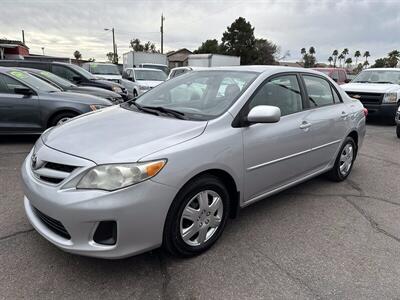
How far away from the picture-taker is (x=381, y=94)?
Result: 1030cm

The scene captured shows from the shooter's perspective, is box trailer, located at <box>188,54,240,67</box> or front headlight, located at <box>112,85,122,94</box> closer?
front headlight, located at <box>112,85,122,94</box>

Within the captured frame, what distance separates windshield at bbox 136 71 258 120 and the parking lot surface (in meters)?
1.22

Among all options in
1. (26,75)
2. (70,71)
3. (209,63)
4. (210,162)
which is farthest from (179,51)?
(210,162)

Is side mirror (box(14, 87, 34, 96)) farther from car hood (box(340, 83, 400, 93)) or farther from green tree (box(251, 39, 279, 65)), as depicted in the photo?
green tree (box(251, 39, 279, 65))

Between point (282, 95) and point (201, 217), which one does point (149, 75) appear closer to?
point (282, 95)

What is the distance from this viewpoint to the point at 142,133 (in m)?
2.78

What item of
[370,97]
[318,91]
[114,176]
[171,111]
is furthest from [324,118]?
[370,97]

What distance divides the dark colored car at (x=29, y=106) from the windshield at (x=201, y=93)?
3.02 meters

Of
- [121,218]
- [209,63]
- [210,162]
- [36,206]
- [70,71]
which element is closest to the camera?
[121,218]

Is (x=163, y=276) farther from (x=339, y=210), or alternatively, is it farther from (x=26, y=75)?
(x=26, y=75)

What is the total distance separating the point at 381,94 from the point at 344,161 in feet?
21.9

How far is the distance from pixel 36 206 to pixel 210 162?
1377 mm

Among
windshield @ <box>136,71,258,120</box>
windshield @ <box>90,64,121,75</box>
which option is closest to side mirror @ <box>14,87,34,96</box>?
windshield @ <box>136,71,258,120</box>

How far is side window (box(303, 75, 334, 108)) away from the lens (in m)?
4.16
